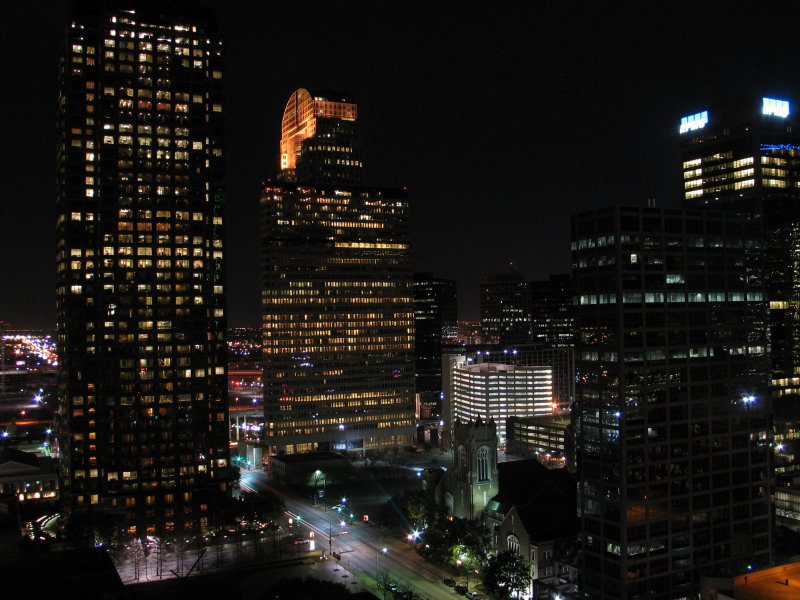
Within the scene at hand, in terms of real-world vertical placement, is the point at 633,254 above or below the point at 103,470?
above

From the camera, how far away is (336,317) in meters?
187

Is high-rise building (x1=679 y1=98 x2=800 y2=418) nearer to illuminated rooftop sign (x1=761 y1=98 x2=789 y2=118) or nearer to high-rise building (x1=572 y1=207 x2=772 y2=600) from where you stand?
illuminated rooftop sign (x1=761 y1=98 x2=789 y2=118)

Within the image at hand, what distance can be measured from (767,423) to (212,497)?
274 feet

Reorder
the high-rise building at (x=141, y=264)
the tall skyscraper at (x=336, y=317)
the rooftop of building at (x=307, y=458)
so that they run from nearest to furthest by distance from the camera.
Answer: the high-rise building at (x=141, y=264) → the rooftop of building at (x=307, y=458) → the tall skyscraper at (x=336, y=317)

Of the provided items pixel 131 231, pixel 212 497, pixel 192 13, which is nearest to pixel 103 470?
pixel 212 497

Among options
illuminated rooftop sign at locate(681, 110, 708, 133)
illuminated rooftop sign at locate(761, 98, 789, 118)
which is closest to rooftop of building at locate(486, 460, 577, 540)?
illuminated rooftop sign at locate(681, 110, 708, 133)

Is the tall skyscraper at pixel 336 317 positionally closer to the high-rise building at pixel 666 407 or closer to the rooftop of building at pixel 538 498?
the rooftop of building at pixel 538 498

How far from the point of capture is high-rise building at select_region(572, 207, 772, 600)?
3078 inches

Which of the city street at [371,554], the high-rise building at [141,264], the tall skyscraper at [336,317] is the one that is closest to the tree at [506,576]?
the city street at [371,554]

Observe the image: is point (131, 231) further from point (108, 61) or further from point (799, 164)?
point (799, 164)

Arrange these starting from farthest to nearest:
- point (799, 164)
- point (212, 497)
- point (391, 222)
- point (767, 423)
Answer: point (391, 222) → point (799, 164) → point (212, 497) → point (767, 423)

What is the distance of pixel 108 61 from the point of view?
124062mm

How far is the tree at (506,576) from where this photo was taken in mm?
84938

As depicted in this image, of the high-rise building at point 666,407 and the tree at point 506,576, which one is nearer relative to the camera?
the high-rise building at point 666,407
